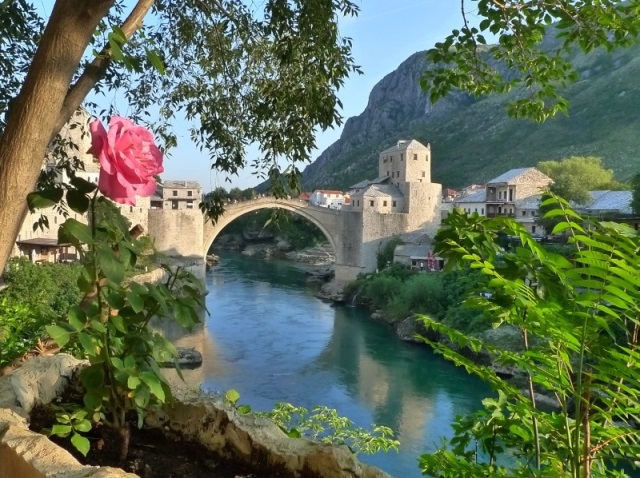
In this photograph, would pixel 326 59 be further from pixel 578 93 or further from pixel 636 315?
pixel 578 93

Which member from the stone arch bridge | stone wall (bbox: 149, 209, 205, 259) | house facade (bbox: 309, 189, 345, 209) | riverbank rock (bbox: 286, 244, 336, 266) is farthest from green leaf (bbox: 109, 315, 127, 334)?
house facade (bbox: 309, 189, 345, 209)

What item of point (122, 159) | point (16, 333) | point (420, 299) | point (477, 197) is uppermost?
point (477, 197)

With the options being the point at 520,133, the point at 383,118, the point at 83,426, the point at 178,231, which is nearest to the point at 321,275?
the point at 178,231

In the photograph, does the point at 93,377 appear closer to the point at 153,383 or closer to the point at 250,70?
the point at 153,383

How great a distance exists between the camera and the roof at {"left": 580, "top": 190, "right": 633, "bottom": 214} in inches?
797

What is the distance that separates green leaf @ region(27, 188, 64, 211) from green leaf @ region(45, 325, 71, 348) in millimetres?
210

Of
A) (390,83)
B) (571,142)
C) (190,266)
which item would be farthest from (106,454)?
(390,83)

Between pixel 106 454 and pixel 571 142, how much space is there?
138 ft

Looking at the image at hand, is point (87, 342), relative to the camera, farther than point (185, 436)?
No

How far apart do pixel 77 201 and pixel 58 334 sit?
9.0 inches

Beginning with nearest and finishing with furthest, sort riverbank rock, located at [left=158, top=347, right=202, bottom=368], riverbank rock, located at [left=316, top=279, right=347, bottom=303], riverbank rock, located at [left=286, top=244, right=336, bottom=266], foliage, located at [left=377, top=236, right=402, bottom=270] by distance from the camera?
1. riverbank rock, located at [left=158, top=347, right=202, bottom=368]
2. riverbank rock, located at [left=316, top=279, right=347, bottom=303]
3. foliage, located at [left=377, top=236, right=402, bottom=270]
4. riverbank rock, located at [left=286, top=244, right=336, bottom=266]

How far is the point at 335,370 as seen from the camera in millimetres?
12664

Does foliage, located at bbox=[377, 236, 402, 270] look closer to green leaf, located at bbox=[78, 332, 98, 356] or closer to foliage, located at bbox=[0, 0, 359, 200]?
foliage, located at bbox=[0, 0, 359, 200]

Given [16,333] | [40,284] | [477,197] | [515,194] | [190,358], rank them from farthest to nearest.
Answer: [477,197]
[515,194]
[190,358]
[40,284]
[16,333]
